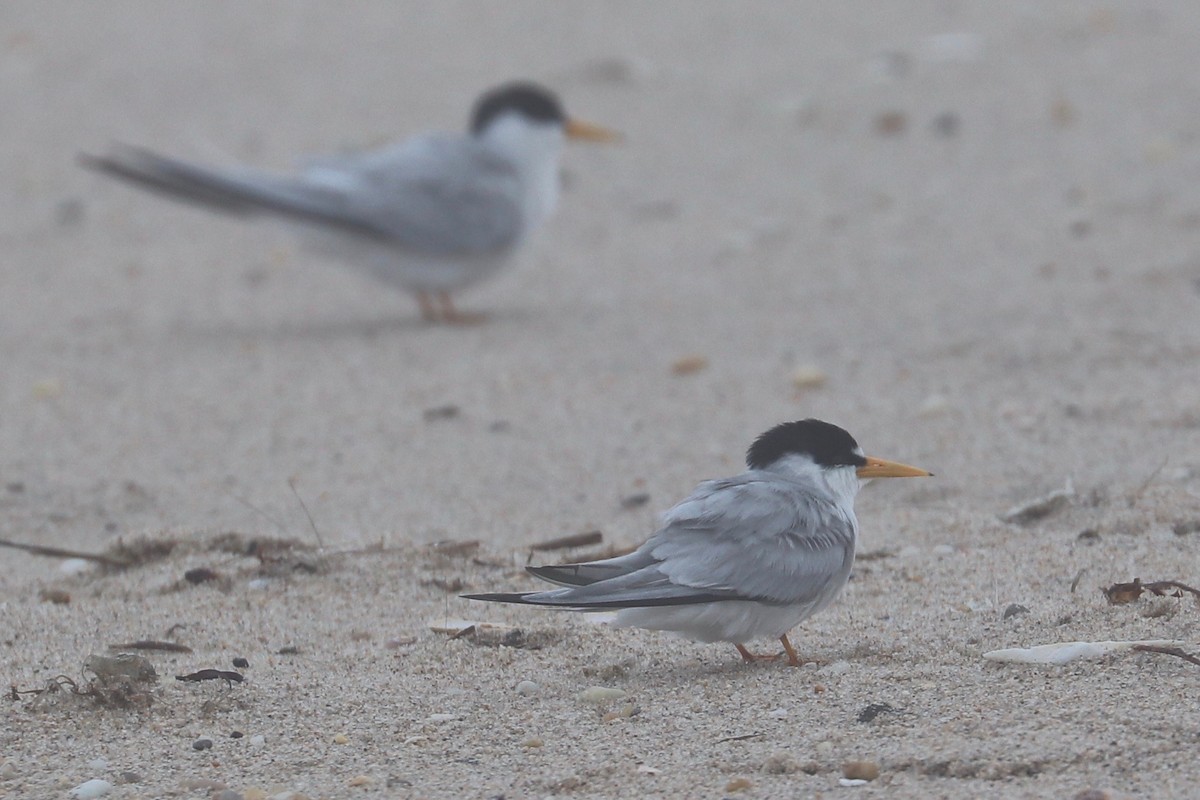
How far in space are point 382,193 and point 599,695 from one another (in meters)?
3.97

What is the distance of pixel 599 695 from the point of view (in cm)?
317

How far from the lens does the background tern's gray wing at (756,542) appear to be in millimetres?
3262

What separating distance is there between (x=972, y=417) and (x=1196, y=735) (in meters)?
2.31

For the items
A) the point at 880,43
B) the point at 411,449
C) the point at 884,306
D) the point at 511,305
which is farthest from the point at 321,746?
the point at 880,43

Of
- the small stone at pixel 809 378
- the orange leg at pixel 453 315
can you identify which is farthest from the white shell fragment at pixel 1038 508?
the orange leg at pixel 453 315

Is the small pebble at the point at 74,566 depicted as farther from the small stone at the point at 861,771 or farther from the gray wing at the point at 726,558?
the small stone at the point at 861,771

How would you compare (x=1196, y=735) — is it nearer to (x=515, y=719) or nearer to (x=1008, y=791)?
(x=1008, y=791)

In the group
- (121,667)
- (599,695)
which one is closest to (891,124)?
Result: (599,695)

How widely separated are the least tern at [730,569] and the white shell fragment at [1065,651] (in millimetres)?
372

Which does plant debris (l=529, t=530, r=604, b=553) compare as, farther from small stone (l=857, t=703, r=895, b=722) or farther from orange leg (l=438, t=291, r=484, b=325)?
orange leg (l=438, t=291, r=484, b=325)

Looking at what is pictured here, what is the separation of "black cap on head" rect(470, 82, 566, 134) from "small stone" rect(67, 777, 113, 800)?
4.67m

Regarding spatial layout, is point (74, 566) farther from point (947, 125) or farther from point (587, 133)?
point (947, 125)

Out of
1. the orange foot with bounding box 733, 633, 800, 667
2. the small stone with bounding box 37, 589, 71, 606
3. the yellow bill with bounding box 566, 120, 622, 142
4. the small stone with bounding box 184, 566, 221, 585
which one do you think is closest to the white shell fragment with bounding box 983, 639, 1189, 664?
the orange foot with bounding box 733, 633, 800, 667

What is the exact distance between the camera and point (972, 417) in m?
5.00
